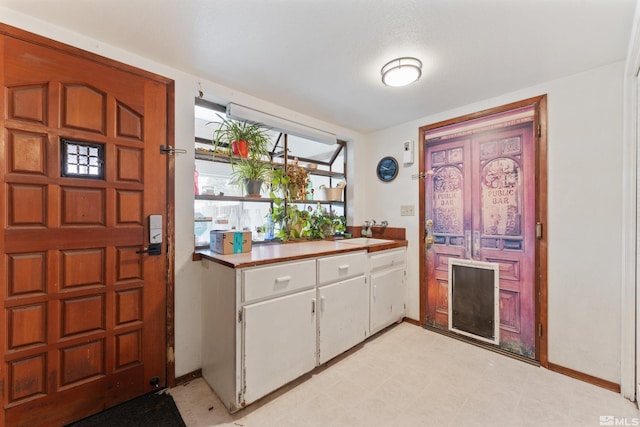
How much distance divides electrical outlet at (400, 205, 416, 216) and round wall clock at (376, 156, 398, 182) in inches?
14.4

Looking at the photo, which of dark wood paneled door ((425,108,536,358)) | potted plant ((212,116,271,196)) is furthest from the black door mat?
dark wood paneled door ((425,108,536,358))

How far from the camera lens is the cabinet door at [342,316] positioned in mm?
1924

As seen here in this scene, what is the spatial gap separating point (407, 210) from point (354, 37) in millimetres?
1854

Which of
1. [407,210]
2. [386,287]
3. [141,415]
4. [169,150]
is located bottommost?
[141,415]

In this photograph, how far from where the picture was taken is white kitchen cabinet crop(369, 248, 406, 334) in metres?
2.38

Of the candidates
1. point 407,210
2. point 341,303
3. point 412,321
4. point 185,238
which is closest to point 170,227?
point 185,238

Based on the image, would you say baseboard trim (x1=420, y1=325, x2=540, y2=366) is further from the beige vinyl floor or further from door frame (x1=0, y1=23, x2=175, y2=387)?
door frame (x1=0, y1=23, x2=175, y2=387)

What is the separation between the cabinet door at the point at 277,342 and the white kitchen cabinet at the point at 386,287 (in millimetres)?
764

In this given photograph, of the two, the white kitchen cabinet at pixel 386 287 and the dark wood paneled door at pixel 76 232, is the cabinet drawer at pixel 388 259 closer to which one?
the white kitchen cabinet at pixel 386 287

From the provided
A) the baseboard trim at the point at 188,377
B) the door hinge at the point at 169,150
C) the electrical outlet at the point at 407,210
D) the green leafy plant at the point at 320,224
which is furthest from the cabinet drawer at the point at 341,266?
the door hinge at the point at 169,150

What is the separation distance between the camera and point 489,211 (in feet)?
7.43

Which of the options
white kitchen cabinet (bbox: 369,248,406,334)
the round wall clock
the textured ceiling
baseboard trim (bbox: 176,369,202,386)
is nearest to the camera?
the textured ceiling

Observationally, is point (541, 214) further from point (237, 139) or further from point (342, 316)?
point (237, 139)

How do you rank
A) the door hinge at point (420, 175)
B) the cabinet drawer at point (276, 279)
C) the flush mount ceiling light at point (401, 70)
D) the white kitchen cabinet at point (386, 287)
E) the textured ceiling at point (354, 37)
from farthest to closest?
1. the door hinge at point (420, 175)
2. the white kitchen cabinet at point (386, 287)
3. the flush mount ceiling light at point (401, 70)
4. the cabinet drawer at point (276, 279)
5. the textured ceiling at point (354, 37)
